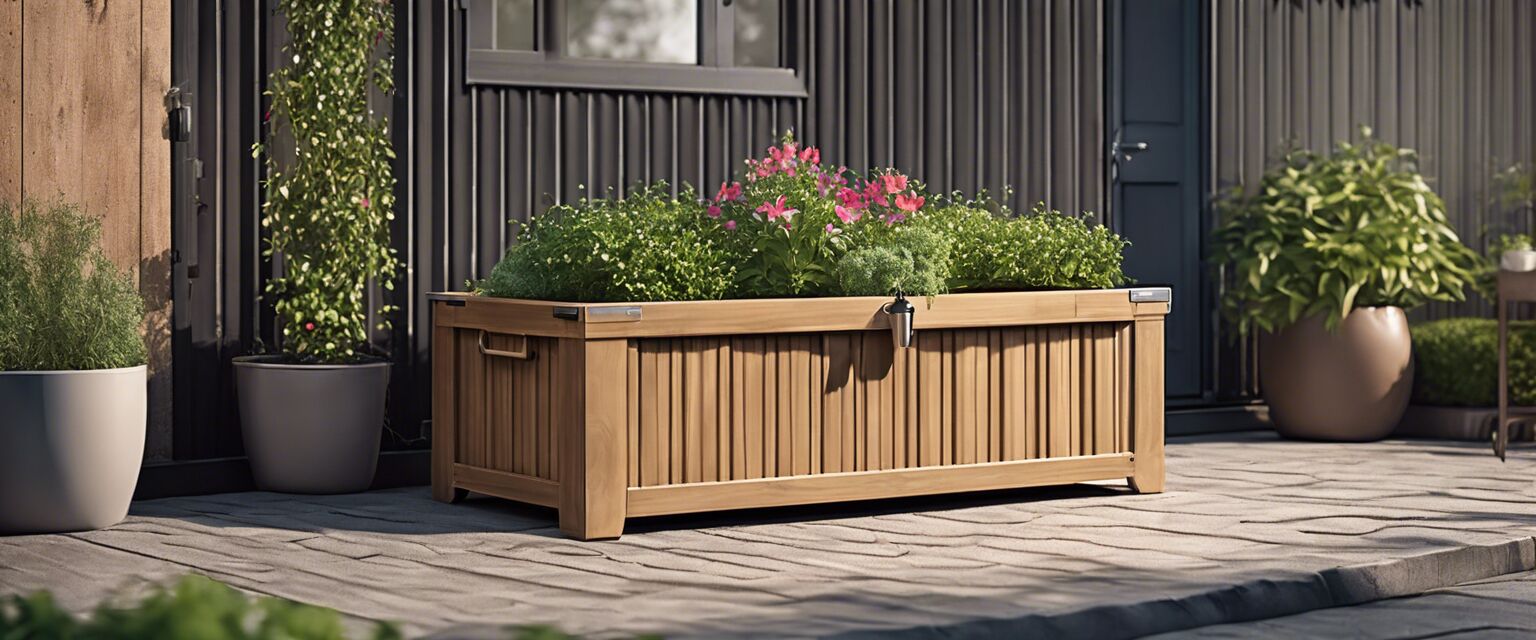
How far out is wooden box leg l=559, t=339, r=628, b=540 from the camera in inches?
230

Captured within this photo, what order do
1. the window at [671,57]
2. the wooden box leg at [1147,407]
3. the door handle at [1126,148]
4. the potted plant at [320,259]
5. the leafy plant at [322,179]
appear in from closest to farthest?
the potted plant at [320,259], the leafy plant at [322,179], the wooden box leg at [1147,407], the window at [671,57], the door handle at [1126,148]

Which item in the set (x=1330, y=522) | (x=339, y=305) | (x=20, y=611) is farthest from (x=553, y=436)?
(x=20, y=611)

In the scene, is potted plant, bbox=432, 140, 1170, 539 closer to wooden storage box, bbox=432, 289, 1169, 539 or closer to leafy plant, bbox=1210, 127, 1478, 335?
wooden storage box, bbox=432, 289, 1169, 539

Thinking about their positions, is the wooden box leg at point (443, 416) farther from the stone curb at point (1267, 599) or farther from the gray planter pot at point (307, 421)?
the stone curb at point (1267, 599)

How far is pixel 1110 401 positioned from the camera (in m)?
6.93

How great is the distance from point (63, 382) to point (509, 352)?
4.47ft

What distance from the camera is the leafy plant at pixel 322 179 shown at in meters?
6.88

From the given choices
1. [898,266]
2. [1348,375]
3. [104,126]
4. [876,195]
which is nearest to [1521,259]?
[1348,375]

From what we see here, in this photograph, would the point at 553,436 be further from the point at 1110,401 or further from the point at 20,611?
the point at 20,611

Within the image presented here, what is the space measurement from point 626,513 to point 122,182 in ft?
7.31

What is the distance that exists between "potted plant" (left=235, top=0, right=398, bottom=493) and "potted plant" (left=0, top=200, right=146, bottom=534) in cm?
73

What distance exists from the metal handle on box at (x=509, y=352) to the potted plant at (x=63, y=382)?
1077mm

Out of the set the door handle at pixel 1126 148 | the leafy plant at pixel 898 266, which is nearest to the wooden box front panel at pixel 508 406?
the leafy plant at pixel 898 266

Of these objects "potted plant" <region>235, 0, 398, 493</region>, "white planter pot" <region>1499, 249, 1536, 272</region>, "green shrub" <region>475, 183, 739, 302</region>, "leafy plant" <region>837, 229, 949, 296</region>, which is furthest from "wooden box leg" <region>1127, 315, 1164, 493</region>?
"white planter pot" <region>1499, 249, 1536, 272</region>
